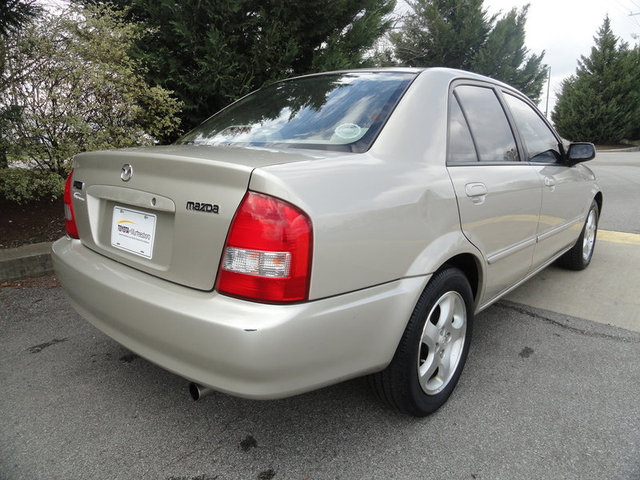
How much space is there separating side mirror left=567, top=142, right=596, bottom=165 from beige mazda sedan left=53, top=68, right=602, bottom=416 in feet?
3.37

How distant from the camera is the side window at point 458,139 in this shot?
2.18 meters

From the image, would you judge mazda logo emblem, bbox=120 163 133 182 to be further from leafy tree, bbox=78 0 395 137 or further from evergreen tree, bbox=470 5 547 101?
evergreen tree, bbox=470 5 547 101

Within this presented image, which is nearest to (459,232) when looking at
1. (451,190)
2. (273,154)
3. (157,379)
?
(451,190)

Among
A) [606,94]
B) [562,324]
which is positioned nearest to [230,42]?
[562,324]

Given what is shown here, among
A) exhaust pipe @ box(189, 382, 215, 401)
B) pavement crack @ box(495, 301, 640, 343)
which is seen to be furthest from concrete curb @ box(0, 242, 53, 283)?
pavement crack @ box(495, 301, 640, 343)

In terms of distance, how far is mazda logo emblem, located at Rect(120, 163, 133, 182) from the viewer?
5.97ft

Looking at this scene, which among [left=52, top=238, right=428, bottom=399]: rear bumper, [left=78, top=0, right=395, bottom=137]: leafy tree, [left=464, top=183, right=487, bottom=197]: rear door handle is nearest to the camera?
[left=52, top=238, right=428, bottom=399]: rear bumper

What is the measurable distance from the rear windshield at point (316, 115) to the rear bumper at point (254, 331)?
2.21 ft

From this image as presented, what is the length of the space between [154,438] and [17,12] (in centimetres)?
443

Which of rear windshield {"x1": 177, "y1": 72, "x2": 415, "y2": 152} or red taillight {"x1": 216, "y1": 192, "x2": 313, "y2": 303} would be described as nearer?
red taillight {"x1": 216, "y1": 192, "x2": 313, "y2": 303}

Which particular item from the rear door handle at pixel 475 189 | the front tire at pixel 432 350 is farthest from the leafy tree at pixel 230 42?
the front tire at pixel 432 350

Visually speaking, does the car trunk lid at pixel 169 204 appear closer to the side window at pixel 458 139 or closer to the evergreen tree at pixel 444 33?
the side window at pixel 458 139

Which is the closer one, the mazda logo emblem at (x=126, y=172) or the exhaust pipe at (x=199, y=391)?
the exhaust pipe at (x=199, y=391)

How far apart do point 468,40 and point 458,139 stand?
1918 centimetres
